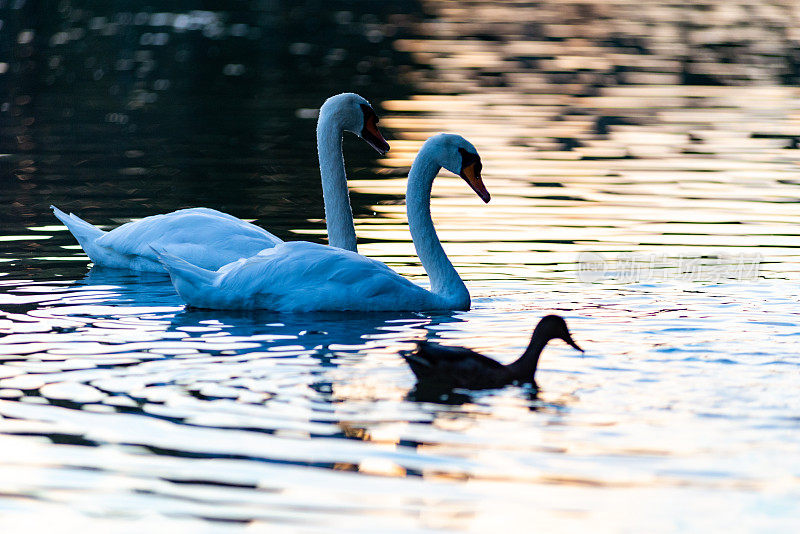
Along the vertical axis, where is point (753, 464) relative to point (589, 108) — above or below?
below

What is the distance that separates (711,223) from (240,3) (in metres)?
31.4

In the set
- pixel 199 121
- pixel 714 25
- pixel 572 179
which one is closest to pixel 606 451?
pixel 572 179

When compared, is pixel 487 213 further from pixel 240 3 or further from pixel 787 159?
pixel 240 3

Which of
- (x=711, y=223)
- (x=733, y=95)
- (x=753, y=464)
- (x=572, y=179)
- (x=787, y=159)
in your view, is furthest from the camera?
(x=733, y=95)

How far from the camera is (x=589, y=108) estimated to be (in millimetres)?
23188

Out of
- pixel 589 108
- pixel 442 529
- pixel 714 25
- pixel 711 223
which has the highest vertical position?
pixel 714 25

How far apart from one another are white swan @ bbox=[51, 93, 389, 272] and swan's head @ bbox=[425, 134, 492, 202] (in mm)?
1140

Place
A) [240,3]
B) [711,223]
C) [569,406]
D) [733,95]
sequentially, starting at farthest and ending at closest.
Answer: [240,3]
[733,95]
[711,223]
[569,406]

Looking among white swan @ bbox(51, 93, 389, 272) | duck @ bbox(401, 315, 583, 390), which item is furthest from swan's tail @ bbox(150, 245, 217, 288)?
duck @ bbox(401, 315, 583, 390)

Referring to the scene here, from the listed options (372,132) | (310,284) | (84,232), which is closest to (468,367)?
(310,284)

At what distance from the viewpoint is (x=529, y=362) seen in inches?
316

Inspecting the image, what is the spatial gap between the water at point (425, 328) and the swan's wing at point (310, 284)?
0.19 m

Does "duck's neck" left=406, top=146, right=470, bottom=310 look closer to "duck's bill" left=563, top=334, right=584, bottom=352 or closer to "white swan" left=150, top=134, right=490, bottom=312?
"white swan" left=150, top=134, right=490, bottom=312

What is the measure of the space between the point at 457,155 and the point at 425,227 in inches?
23.7
